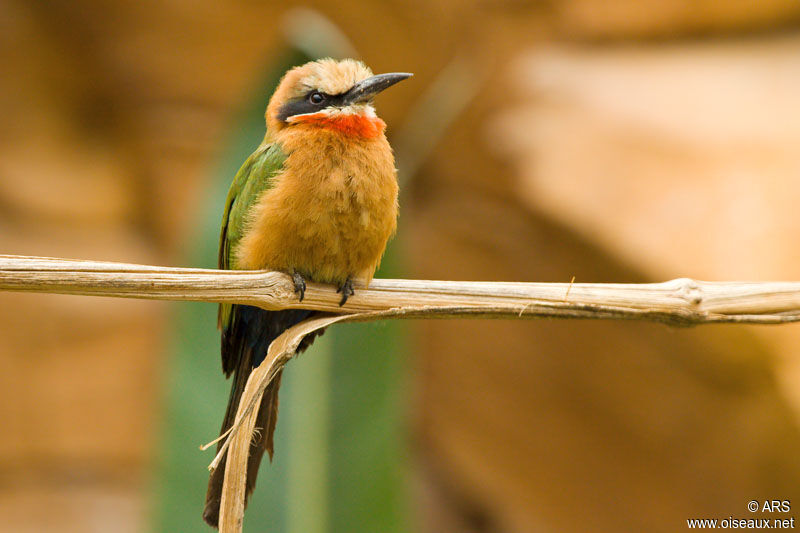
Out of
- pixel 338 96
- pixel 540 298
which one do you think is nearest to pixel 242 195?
pixel 338 96

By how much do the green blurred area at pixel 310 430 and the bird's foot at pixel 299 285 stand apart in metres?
0.45

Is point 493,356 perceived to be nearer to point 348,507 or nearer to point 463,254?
point 463,254

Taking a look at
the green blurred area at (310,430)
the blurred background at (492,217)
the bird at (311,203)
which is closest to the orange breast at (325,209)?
the bird at (311,203)

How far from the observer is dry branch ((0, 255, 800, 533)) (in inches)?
58.7

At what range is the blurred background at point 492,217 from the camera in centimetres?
439

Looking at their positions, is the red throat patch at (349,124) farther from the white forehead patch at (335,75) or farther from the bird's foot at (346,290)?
the bird's foot at (346,290)

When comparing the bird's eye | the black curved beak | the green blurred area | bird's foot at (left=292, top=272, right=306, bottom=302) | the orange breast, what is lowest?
the green blurred area

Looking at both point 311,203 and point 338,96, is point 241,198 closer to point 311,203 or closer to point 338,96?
point 311,203

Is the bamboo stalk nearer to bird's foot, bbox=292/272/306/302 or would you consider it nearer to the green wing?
bird's foot, bbox=292/272/306/302

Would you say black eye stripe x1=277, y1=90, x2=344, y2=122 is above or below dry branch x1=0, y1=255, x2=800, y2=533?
above

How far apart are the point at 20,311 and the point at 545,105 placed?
350cm

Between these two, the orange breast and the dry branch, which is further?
the orange breast

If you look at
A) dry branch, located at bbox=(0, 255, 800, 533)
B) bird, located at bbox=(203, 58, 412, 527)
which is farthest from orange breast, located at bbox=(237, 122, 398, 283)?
dry branch, located at bbox=(0, 255, 800, 533)

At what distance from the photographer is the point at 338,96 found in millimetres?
2332
